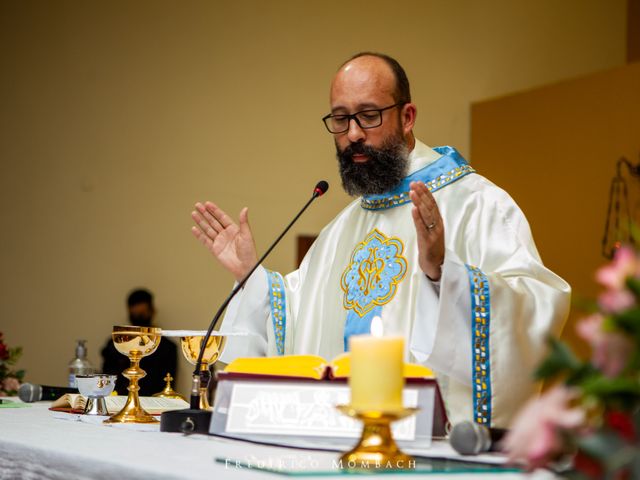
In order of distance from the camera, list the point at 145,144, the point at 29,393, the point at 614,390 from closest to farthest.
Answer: the point at 614,390 → the point at 29,393 → the point at 145,144

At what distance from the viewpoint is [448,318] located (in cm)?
250

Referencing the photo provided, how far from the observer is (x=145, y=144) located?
8.25 m

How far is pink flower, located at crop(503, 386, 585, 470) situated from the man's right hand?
7.05ft

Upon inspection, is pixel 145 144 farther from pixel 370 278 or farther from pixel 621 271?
pixel 621 271

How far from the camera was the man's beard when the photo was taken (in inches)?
133

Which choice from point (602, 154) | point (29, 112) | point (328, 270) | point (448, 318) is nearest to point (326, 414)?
point (448, 318)

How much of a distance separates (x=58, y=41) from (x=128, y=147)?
107 cm

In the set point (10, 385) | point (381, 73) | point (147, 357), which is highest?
point (381, 73)

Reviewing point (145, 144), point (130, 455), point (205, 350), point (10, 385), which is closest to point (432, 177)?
point (205, 350)

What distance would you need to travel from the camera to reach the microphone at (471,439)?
1.75 meters

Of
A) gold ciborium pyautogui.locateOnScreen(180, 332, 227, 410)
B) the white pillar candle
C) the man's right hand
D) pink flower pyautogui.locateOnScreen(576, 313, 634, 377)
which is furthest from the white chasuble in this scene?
pink flower pyautogui.locateOnScreen(576, 313, 634, 377)

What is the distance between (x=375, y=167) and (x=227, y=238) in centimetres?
58

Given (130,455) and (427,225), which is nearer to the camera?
(130,455)

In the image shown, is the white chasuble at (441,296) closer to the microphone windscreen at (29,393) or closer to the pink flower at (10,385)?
the microphone windscreen at (29,393)
